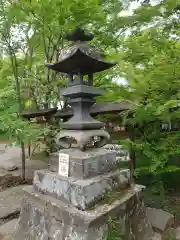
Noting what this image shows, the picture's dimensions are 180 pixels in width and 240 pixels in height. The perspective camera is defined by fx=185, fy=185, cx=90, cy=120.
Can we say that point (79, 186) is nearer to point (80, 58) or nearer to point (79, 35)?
point (80, 58)

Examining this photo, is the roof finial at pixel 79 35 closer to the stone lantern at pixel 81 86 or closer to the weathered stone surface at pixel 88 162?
the stone lantern at pixel 81 86

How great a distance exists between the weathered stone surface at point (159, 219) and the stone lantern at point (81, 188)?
0.35 meters

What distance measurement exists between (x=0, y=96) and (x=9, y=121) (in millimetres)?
1093

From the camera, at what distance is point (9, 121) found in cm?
379

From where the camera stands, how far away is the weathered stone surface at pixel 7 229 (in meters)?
3.28

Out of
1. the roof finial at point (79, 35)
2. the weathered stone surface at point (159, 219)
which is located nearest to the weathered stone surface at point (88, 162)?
the weathered stone surface at point (159, 219)

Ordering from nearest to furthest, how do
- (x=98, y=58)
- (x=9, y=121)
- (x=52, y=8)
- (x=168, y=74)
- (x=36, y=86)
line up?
(x=98, y=58)
(x=168, y=74)
(x=9, y=121)
(x=52, y=8)
(x=36, y=86)

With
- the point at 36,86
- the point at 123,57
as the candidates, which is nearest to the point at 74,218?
the point at 123,57

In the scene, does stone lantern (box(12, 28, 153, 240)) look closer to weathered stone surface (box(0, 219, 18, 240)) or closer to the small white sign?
the small white sign

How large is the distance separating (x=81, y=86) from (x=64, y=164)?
1.20 m

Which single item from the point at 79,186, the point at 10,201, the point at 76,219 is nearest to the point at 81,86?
the point at 79,186

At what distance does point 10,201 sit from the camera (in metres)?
4.67

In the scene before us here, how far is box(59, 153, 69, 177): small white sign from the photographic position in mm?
2766

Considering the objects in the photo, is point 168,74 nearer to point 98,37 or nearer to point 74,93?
point 74,93
